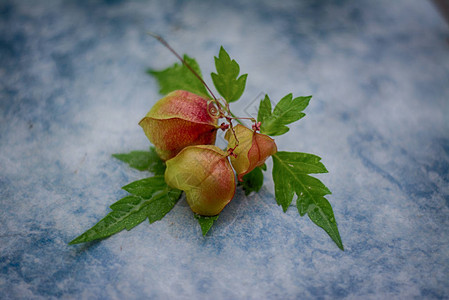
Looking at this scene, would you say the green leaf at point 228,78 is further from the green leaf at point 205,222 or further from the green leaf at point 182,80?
the green leaf at point 205,222

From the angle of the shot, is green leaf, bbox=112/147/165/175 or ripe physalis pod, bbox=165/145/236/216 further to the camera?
green leaf, bbox=112/147/165/175

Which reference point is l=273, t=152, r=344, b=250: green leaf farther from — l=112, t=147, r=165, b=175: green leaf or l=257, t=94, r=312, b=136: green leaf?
l=112, t=147, r=165, b=175: green leaf

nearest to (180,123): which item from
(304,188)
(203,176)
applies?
(203,176)

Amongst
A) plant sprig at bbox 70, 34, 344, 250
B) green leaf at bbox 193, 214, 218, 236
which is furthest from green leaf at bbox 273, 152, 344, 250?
green leaf at bbox 193, 214, 218, 236

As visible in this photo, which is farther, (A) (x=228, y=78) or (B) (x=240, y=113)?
(B) (x=240, y=113)

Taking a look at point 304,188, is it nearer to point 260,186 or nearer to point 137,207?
point 260,186
